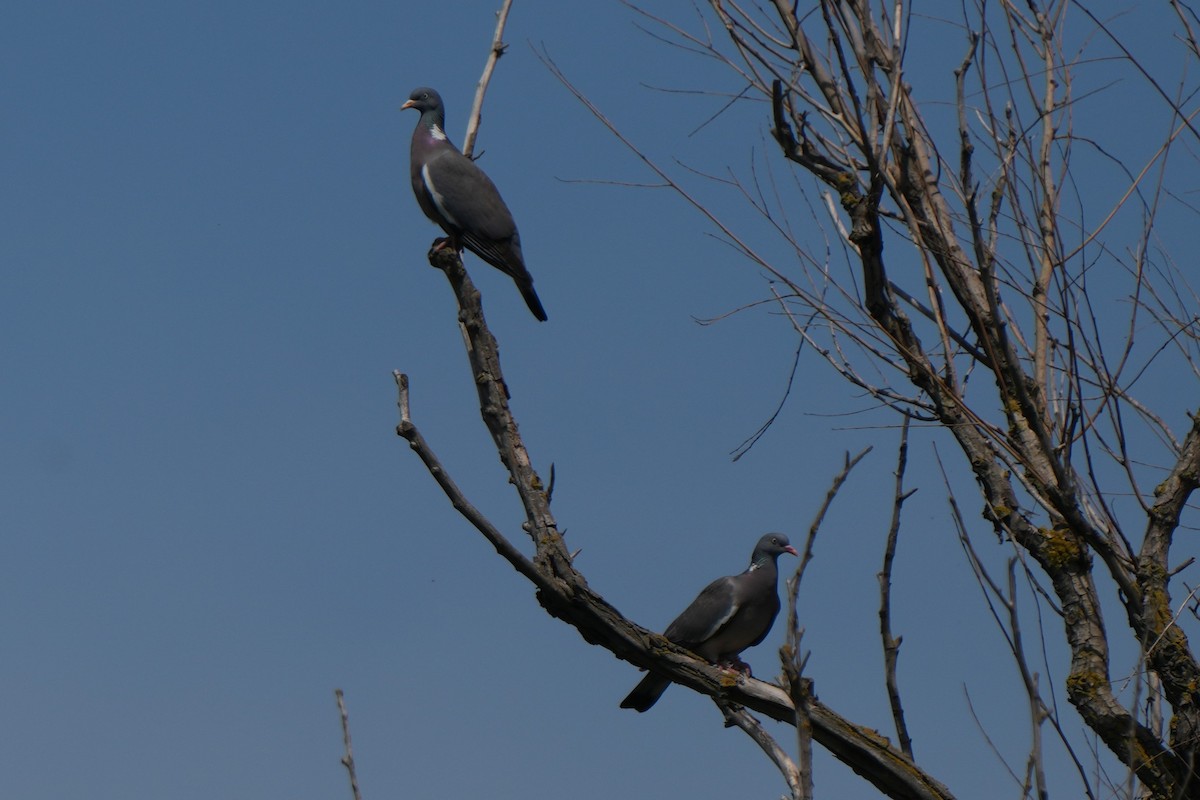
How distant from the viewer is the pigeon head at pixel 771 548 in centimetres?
617

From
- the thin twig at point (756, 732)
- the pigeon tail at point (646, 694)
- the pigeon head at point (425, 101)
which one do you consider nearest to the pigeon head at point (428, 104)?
the pigeon head at point (425, 101)

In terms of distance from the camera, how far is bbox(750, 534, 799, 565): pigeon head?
6168 mm

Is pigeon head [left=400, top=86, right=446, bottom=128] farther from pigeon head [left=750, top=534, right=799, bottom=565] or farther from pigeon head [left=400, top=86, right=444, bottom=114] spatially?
pigeon head [left=750, top=534, right=799, bottom=565]

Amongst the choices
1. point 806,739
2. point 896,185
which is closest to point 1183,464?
point 896,185

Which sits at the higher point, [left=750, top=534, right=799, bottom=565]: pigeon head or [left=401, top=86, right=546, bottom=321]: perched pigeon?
[left=401, top=86, right=546, bottom=321]: perched pigeon

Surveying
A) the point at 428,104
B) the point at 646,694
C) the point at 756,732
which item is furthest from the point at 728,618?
the point at 428,104

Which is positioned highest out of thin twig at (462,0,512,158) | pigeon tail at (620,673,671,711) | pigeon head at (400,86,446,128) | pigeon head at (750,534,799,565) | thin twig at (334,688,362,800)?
pigeon head at (400,86,446,128)

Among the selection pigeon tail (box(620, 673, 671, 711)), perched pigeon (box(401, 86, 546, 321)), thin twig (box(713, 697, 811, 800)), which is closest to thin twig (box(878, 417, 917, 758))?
thin twig (box(713, 697, 811, 800))

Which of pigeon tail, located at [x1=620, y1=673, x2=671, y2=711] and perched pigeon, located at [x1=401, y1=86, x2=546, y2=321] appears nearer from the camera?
pigeon tail, located at [x1=620, y1=673, x2=671, y2=711]

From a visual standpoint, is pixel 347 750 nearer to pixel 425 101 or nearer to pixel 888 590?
pixel 888 590

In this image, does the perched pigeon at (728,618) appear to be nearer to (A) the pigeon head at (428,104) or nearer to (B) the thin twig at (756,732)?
(B) the thin twig at (756,732)

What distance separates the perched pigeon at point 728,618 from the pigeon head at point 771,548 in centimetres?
26

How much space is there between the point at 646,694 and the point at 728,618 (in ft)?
2.34

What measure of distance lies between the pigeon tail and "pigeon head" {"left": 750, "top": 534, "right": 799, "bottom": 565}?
1310mm
